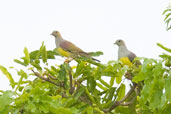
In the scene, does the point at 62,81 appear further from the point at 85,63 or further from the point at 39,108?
the point at 39,108

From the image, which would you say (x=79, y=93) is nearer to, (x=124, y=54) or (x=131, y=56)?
(x=131, y=56)

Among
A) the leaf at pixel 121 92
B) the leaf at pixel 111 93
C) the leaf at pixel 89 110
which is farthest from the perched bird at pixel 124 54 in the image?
the leaf at pixel 89 110

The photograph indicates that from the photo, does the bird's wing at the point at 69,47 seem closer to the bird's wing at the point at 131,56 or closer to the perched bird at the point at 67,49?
the perched bird at the point at 67,49

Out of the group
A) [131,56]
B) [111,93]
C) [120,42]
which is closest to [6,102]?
[111,93]

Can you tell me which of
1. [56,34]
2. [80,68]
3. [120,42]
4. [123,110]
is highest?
[56,34]

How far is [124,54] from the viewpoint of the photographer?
23.3 ft

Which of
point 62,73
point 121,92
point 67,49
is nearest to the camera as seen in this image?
point 62,73

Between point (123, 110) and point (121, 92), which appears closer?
point (123, 110)

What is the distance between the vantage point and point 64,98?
3.83 metres

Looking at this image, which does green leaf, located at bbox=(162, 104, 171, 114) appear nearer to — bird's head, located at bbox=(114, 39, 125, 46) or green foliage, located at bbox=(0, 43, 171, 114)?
green foliage, located at bbox=(0, 43, 171, 114)

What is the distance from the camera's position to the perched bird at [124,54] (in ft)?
21.3

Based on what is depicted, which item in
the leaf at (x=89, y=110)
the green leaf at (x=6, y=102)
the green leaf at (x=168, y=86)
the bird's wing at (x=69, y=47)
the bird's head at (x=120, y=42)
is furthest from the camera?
the bird's head at (x=120, y=42)

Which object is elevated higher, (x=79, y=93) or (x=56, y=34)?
(x=56, y=34)

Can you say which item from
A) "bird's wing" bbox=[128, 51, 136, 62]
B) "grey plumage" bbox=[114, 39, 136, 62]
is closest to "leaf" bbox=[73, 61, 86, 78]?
"bird's wing" bbox=[128, 51, 136, 62]
